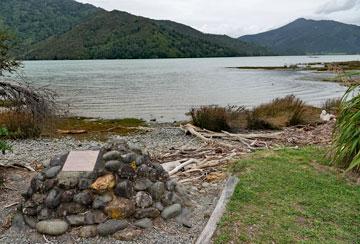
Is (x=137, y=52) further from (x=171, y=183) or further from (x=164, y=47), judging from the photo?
(x=171, y=183)

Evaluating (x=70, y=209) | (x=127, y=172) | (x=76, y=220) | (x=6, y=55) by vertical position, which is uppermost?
(x=6, y=55)

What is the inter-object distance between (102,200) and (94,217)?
0.92 feet

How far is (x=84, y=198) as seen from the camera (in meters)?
A: 6.38

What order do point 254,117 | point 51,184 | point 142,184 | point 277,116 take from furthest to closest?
point 277,116, point 254,117, point 142,184, point 51,184

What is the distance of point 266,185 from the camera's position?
746 centimetres

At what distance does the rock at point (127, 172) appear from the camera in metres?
6.67

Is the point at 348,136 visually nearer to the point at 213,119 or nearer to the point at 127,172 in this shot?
the point at 127,172

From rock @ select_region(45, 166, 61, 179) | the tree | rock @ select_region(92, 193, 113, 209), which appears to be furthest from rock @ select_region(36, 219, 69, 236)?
the tree

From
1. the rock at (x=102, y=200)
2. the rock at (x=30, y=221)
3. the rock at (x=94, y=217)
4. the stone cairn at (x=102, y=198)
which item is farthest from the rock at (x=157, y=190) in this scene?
the rock at (x=30, y=221)

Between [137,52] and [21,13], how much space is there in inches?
2576

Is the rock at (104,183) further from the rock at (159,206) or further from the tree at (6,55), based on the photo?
the tree at (6,55)

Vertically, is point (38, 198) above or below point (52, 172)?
below

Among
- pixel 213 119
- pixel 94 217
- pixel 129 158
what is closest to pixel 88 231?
pixel 94 217

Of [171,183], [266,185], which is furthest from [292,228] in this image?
[171,183]
